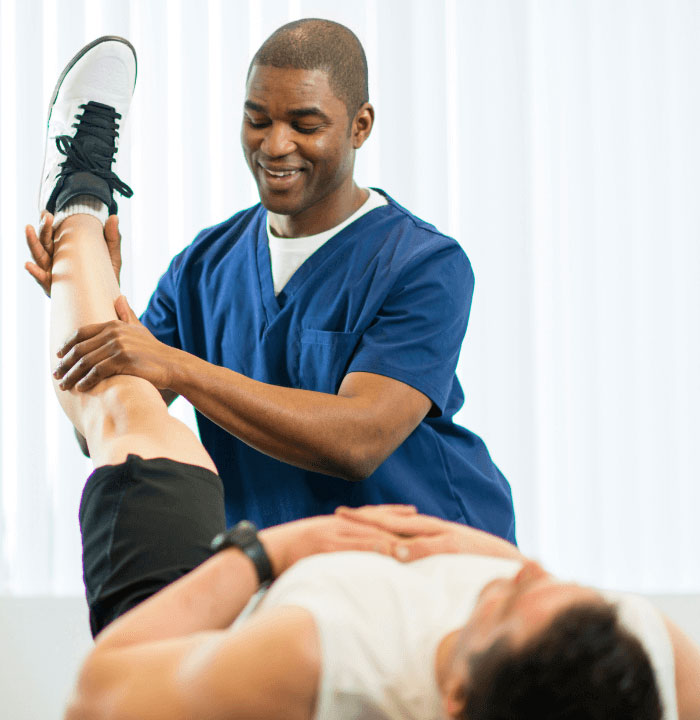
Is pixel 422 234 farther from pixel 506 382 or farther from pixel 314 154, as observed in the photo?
pixel 506 382

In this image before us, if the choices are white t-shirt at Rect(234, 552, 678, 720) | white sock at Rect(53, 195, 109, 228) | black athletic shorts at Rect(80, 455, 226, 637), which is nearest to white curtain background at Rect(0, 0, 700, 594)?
white sock at Rect(53, 195, 109, 228)

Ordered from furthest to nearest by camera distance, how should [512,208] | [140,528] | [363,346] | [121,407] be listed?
[512,208] → [363,346] → [121,407] → [140,528]

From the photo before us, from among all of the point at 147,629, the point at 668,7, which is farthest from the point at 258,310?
the point at 668,7

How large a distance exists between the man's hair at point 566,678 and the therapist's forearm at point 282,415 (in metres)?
0.57

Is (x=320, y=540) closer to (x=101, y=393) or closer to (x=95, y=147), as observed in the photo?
(x=101, y=393)

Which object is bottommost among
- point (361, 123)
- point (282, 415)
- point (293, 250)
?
point (282, 415)

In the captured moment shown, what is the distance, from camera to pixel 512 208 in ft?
7.91

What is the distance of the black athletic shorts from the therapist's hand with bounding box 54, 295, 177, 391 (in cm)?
17

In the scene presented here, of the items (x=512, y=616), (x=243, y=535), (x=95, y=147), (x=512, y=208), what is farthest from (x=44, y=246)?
(x=512, y=208)

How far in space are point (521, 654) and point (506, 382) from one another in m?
1.67

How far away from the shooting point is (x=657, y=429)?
2451mm

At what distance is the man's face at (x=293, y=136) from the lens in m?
1.44

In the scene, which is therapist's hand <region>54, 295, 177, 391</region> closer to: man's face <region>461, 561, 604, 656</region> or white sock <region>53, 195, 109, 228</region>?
white sock <region>53, 195, 109, 228</region>

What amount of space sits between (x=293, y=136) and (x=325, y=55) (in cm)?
14
